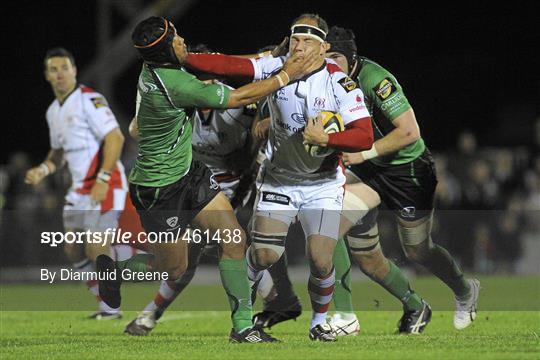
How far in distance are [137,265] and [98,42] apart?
15.3 m

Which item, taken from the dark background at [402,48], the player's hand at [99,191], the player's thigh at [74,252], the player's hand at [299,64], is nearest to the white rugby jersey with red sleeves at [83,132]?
the player's hand at [99,191]

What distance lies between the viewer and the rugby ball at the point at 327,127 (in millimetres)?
8859

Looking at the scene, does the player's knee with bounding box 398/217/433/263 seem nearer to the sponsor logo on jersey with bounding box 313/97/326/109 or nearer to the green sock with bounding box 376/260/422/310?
the green sock with bounding box 376/260/422/310

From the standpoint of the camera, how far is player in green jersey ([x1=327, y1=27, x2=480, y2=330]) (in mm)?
9898

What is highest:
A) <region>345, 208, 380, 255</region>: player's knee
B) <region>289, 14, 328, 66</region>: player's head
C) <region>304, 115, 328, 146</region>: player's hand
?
<region>289, 14, 328, 66</region>: player's head

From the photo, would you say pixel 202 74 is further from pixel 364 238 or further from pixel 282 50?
pixel 364 238

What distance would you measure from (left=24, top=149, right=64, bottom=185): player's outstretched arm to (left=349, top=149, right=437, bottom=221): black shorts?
307cm

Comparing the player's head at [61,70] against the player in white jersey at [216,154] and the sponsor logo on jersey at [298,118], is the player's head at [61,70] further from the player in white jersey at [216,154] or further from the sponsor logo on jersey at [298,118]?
the sponsor logo on jersey at [298,118]

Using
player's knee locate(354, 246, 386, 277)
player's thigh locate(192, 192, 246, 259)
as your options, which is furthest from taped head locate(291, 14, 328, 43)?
player's knee locate(354, 246, 386, 277)

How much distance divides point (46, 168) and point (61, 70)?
1.00 meters

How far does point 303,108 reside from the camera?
9133mm

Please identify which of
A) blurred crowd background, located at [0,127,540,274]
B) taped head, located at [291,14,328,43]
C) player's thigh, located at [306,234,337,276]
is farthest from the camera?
blurred crowd background, located at [0,127,540,274]

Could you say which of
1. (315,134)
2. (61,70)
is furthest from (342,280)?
(61,70)

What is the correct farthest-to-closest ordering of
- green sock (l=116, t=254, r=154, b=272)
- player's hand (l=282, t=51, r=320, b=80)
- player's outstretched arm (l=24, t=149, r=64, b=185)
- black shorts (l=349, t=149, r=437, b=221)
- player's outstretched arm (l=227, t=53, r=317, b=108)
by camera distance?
player's outstretched arm (l=24, t=149, r=64, b=185) < black shorts (l=349, t=149, r=437, b=221) < green sock (l=116, t=254, r=154, b=272) < player's hand (l=282, t=51, r=320, b=80) < player's outstretched arm (l=227, t=53, r=317, b=108)
